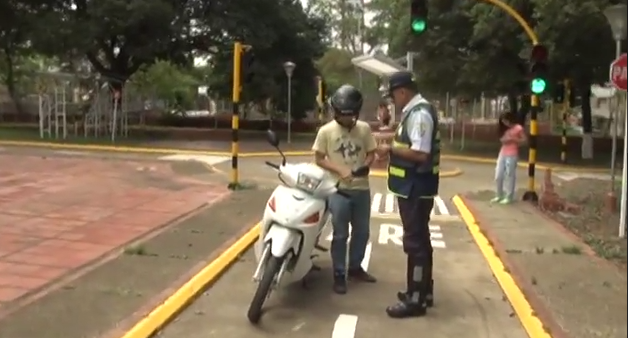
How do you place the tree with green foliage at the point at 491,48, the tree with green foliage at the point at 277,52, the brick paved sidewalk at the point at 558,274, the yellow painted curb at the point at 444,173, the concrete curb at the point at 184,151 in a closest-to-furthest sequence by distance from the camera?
1. the brick paved sidewalk at the point at 558,274
2. the yellow painted curb at the point at 444,173
3. the tree with green foliage at the point at 491,48
4. the concrete curb at the point at 184,151
5. the tree with green foliage at the point at 277,52

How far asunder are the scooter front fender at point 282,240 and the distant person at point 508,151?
810 centimetres

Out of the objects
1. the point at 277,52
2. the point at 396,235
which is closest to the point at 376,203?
the point at 396,235

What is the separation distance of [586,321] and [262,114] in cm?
4145

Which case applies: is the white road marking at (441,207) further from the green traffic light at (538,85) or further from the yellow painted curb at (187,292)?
the yellow painted curb at (187,292)

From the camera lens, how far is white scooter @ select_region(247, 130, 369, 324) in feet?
20.9

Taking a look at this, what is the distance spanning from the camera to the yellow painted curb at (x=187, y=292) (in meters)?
6.16

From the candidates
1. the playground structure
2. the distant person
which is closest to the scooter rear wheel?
the distant person

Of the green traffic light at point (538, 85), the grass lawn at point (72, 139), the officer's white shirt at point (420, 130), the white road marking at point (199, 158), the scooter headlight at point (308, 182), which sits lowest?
the white road marking at point (199, 158)

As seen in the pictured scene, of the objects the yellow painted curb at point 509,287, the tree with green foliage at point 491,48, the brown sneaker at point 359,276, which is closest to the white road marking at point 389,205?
the yellow painted curb at point 509,287

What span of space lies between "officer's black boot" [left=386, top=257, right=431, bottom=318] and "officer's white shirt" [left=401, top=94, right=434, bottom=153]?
0.96 meters

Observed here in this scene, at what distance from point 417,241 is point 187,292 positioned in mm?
2020

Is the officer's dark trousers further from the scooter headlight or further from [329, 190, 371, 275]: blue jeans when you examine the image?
[329, 190, 371, 275]: blue jeans

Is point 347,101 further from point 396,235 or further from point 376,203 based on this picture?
point 376,203

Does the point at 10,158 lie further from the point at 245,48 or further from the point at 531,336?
the point at 531,336
